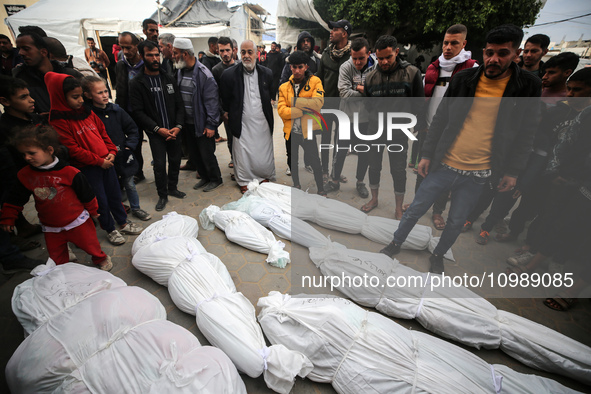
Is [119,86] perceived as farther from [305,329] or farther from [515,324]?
[515,324]

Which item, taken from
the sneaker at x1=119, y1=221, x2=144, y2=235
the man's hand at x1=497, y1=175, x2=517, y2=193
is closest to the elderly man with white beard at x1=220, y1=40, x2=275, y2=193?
the sneaker at x1=119, y1=221, x2=144, y2=235

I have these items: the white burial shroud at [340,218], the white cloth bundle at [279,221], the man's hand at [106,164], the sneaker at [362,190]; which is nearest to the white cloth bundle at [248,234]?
the white cloth bundle at [279,221]

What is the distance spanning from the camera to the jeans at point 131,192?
293 centimetres

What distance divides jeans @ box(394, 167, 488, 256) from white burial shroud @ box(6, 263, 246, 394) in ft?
6.03

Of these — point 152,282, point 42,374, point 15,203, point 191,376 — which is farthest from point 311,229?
point 15,203

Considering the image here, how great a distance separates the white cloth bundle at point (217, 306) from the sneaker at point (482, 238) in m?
2.34

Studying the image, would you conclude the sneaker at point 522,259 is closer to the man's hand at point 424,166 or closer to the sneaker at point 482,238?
the sneaker at point 482,238

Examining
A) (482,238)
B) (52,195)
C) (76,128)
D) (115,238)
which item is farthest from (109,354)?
(482,238)

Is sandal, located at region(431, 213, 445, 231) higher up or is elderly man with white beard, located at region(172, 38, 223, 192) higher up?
elderly man with white beard, located at region(172, 38, 223, 192)

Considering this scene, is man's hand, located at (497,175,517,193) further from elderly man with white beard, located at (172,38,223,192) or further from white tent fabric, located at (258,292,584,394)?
elderly man with white beard, located at (172,38,223,192)

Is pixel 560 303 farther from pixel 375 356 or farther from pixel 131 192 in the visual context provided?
pixel 131 192

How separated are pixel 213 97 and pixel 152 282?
2.25m

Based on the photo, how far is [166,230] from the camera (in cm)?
236

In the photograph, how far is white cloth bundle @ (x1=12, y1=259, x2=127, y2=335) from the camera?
4.95 ft
